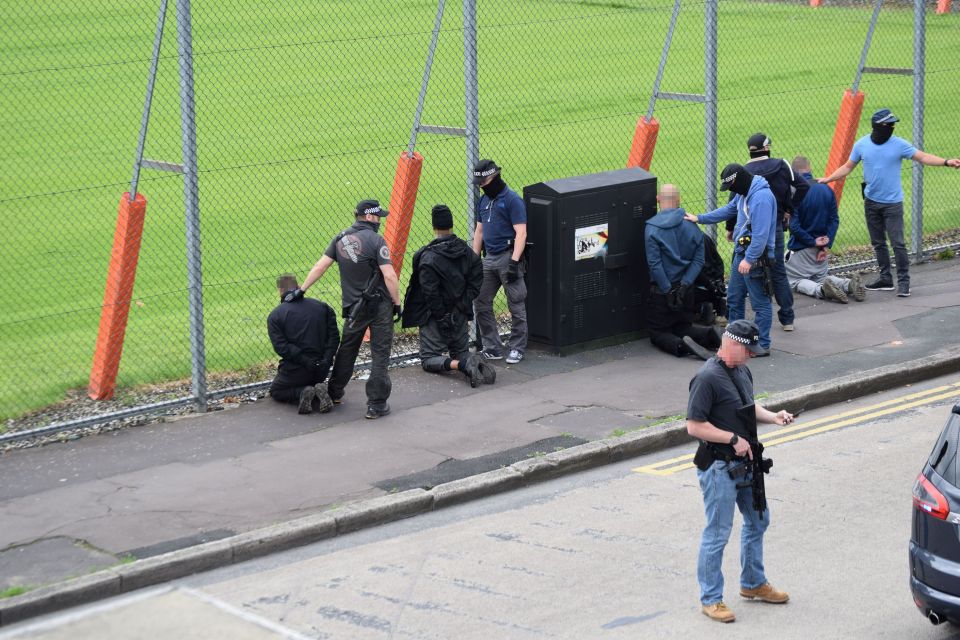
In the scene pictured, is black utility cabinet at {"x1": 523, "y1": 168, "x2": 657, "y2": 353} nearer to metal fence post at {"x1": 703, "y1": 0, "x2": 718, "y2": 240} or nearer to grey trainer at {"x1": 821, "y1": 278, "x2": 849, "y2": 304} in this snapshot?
metal fence post at {"x1": 703, "y1": 0, "x2": 718, "y2": 240}

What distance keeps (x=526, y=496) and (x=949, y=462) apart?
3.75m

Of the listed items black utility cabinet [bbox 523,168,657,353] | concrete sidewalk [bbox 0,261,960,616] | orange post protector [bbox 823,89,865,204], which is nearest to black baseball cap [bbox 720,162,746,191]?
black utility cabinet [bbox 523,168,657,353]

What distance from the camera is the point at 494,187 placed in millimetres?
12953

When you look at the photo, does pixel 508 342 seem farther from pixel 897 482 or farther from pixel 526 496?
pixel 897 482

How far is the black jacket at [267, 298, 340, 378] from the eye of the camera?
1169cm

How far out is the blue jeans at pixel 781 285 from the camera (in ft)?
45.1

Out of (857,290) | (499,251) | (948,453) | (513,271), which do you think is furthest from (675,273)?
(948,453)

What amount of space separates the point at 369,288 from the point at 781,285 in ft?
15.2

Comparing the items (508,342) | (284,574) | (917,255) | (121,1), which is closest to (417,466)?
(284,574)

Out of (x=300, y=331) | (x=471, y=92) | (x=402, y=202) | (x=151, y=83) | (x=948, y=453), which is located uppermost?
(x=151, y=83)

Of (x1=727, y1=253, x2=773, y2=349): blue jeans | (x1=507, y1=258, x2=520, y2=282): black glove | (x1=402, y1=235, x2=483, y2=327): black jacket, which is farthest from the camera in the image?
(x1=727, y1=253, x2=773, y2=349): blue jeans

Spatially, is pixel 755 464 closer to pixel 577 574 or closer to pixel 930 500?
pixel 930 500

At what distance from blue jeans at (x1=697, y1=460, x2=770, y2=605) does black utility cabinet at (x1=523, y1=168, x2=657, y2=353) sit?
18.7ft

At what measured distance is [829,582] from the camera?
8445mm
